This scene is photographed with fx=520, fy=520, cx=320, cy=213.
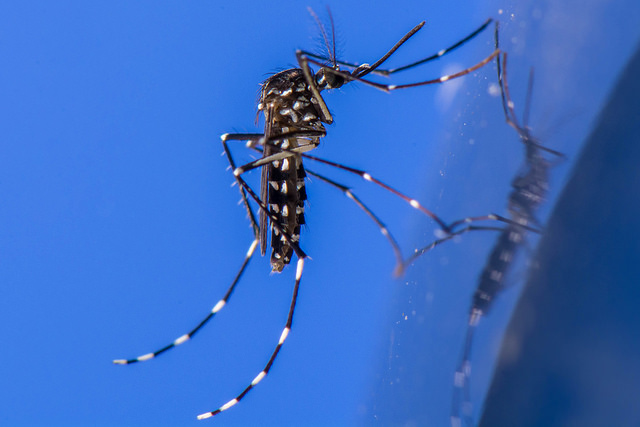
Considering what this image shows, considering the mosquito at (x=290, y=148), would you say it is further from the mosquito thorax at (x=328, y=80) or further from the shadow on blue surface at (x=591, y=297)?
the shadow on blue surface at (x=591, y=297)

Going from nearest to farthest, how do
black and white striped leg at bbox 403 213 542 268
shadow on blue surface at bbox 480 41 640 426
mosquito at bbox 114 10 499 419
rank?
1. shadow on blue surface at bbox 480 41 640 426
2. black and white striped leg at bbox 403 213 542 268
3. mosquito at bbox 114 10 499 419

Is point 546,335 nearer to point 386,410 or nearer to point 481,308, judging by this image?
point 481,308

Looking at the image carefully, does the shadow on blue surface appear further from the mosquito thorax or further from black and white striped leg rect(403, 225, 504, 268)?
the mosquito thorax

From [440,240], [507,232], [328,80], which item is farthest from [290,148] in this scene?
[507,232]

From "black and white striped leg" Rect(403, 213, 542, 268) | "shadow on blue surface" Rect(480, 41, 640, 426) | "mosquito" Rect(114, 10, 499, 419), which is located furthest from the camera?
"mosquito" Rect(114, 10, 499, 419)

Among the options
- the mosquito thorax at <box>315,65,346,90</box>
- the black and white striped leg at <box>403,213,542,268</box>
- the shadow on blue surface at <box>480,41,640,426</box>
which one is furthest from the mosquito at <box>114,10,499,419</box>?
the shadow on blue surface at <box>480,41,640,426</box>

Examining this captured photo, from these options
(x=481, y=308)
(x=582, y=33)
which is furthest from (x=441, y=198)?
(x=582, y=33)

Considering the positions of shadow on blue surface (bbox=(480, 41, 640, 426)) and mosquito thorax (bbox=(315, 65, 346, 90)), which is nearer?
→ shadow on blue surface (bbox=(480, 41, 640, 426))

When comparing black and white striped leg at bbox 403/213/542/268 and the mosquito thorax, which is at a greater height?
the mosquito thorax
